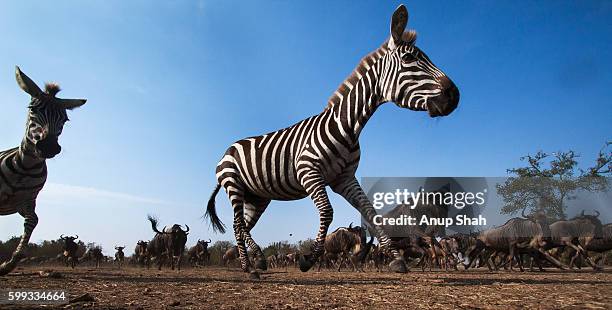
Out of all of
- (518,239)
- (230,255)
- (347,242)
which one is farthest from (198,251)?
(518,239)

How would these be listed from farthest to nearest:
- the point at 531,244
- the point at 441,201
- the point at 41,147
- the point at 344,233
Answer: the point at 441,201, the point at 344,233, the point at 531,244, the point at 41,147

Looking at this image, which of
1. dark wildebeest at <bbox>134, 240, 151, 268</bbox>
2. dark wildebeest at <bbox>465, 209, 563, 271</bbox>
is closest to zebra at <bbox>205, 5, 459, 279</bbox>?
dark wildebeest at <bbox>465, 209, 563, 271</bbox>

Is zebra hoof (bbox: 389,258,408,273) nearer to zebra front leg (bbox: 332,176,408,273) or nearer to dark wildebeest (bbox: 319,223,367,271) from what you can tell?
zebra front leg (bbox: 332,176,408,273)

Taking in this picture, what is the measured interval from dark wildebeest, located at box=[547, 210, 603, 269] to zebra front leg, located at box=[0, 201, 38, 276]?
652 inches

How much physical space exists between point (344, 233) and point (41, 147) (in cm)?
1330

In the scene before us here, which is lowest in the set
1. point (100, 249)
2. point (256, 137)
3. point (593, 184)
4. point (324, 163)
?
point (100, 249)

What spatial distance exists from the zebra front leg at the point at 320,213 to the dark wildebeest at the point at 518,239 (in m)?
12.6

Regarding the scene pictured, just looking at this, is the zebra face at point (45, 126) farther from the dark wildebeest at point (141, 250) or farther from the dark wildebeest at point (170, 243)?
the dark wildebeest at point (141, 250)

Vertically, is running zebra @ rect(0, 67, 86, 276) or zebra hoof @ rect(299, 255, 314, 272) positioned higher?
running zebra @ rect(0, 67, 86, 276)

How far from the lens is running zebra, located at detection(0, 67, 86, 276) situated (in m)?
6.42

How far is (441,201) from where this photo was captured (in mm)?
20547

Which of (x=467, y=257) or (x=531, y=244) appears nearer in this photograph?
(x=531, y=244)

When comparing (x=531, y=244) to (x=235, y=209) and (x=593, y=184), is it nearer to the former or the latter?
(x=235, y=209)

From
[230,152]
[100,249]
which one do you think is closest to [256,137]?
[230,152]
